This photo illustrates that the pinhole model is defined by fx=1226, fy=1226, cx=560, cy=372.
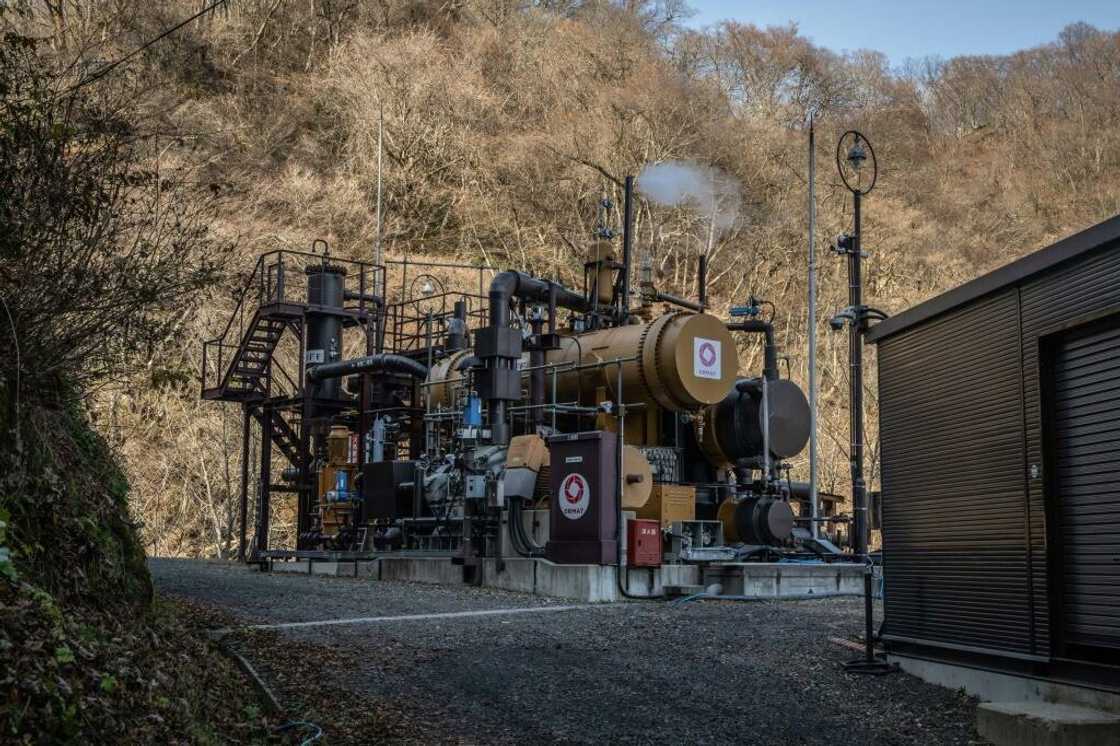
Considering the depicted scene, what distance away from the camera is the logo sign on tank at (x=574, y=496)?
17263mm

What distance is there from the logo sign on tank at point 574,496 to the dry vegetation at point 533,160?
17498 millimetres

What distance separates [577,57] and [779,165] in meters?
10.4

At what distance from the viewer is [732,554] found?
18.8 meters

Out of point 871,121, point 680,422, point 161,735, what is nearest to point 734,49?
point 871,121

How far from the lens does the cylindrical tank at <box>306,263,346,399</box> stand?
85.9ft

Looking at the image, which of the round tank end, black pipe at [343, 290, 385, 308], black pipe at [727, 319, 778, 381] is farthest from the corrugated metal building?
black pipe at [343, 290, 385, 308]

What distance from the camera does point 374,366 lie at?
80.4 ft

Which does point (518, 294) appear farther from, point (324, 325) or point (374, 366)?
point (324, 325)

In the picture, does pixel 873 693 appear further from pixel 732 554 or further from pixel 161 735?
pixel 732 554

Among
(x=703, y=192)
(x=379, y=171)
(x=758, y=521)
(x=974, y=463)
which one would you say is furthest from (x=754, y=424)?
(x=379, y=171)

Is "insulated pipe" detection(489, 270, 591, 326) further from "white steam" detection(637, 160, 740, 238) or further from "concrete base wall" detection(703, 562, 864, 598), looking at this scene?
"white steam" detection(637, 160, 740, 238)

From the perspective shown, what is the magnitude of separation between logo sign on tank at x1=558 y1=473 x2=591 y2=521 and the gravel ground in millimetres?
3241

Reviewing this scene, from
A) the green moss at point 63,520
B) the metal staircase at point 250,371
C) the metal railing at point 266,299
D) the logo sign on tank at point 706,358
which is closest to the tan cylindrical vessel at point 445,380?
the metal railing at point 266,299

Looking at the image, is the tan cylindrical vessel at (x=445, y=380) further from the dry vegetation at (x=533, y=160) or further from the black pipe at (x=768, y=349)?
the dry vegetation at (x=533, y=160)
